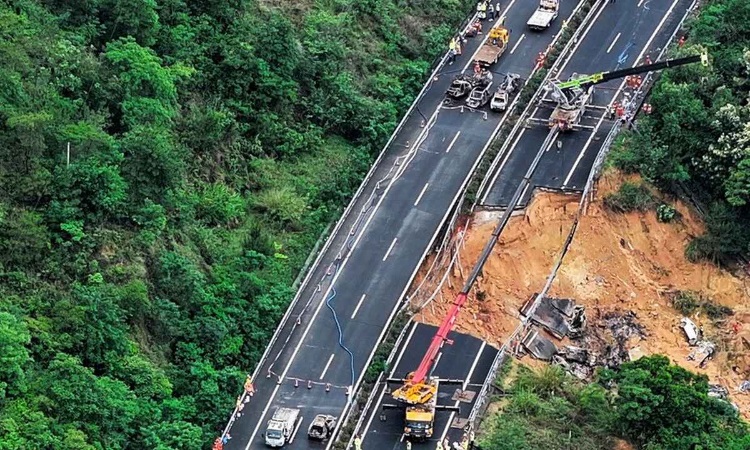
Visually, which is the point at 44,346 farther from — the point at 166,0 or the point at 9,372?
the point at 166,0

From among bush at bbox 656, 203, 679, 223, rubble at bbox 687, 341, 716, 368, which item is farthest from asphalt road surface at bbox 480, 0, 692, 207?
rubble at bbox 687, 341, 716, 368

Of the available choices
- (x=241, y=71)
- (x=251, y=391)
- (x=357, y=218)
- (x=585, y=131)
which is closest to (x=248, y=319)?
(x=251, y=391)

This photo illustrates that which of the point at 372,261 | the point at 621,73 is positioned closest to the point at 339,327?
the point at 372,261

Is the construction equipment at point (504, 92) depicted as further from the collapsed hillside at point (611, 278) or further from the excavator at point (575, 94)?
the collapsed hillside at point (611, 278)

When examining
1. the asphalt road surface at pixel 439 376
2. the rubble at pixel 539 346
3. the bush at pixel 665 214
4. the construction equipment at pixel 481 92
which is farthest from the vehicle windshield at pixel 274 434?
the construction equipment at pixel 481 92

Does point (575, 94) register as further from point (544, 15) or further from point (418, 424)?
point (418, 424)

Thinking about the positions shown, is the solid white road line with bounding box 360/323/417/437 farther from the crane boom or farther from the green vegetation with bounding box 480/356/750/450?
the crane boom
